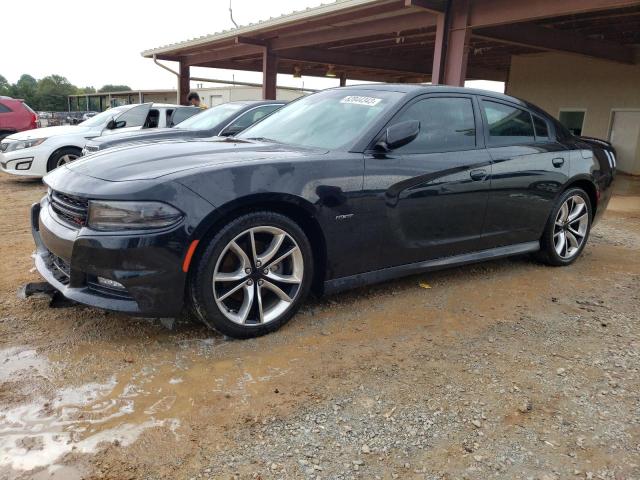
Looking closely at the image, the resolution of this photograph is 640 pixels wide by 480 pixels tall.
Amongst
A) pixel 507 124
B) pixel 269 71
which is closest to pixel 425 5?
pixel 507 124

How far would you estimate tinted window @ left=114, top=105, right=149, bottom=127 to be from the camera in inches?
402

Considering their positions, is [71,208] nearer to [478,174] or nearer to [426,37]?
[478,174]

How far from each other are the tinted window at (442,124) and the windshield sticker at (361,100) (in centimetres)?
24

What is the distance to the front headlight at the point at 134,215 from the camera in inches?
108

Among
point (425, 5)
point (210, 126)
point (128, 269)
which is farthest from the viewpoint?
point (425, 5)

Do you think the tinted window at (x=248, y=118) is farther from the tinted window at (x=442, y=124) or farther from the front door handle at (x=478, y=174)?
the front door handle at (x=478, y=174)

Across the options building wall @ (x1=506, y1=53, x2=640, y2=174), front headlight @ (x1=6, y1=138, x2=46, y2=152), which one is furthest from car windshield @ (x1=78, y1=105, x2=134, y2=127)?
building wall @ (x1=506, y1=53, x2=640, y2=174)

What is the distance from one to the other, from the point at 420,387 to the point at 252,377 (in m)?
0.88

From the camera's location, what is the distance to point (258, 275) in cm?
311

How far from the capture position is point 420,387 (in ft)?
8.87

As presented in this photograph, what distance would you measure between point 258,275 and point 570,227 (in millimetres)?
3380

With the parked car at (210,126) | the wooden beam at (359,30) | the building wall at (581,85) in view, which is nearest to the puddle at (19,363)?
the parked car at (210,126)

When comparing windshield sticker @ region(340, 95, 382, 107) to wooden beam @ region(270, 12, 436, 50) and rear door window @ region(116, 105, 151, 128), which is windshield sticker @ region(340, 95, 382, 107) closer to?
wooden beam @ region(270, 12, 436, 50)

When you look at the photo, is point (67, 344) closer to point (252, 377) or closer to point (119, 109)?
point (252, 377)
